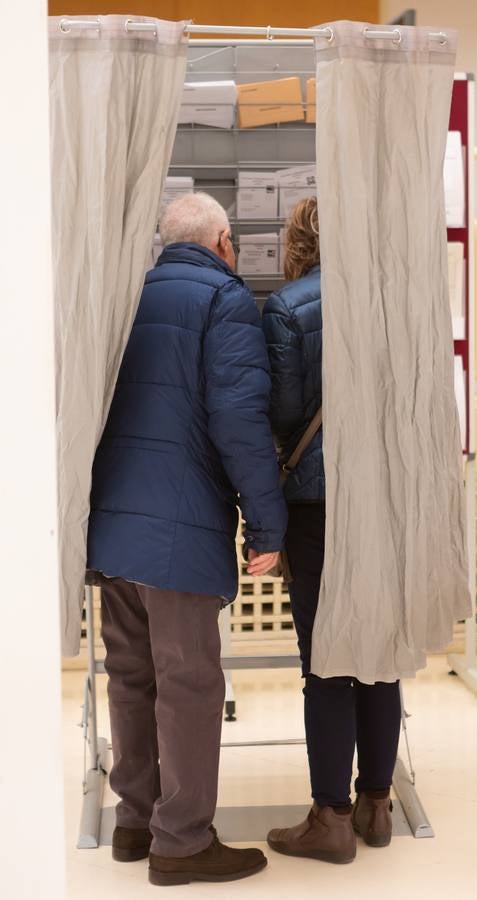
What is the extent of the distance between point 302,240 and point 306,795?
5.15 feet

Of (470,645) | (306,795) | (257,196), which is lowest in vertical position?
(306,795)

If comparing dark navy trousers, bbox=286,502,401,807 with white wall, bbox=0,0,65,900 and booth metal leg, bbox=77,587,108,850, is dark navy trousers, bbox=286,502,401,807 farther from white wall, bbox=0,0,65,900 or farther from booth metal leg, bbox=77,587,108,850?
white wall, bbox=0,0,65,900

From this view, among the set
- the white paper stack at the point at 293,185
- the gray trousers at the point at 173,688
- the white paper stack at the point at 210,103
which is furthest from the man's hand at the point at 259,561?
the white paper stack at the point at 210,103

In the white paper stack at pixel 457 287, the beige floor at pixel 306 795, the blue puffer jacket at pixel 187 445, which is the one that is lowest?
the beige floor at pixel 306 795

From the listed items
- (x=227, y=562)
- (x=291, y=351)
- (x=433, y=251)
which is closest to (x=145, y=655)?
(x=227, y=562)

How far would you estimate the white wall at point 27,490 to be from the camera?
4.35 ft

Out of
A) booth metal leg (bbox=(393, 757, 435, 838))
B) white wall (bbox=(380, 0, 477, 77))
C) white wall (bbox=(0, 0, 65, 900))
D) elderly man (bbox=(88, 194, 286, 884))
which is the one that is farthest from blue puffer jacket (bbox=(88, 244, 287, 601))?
white wall (bbox=(380, 0, 477, 77))

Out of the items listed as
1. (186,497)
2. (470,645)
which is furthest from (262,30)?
(470,645)

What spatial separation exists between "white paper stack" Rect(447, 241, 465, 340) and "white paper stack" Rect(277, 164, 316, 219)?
0.49m

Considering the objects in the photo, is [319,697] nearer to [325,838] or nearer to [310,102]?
[325,838]

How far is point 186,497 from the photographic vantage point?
2.45m

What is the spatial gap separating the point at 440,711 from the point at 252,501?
169 centimetres

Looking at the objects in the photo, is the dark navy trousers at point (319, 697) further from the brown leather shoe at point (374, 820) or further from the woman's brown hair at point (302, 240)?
the woman's brown hair at point (302, 240)

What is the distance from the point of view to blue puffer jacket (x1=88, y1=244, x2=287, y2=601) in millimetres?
2430
